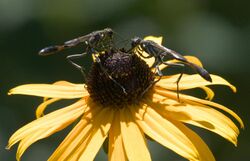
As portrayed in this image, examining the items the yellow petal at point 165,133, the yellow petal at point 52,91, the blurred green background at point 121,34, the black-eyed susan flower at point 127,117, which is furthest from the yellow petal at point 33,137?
the blurred green background at point 121,34

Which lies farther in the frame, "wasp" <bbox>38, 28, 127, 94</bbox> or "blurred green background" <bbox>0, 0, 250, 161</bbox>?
"blurred green background" <bbox>0, 0, 250, 161</bbox>

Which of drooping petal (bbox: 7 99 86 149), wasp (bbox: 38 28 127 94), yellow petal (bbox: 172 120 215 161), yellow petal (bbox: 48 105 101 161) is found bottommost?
yellow petal (bbox: 172 120 215 161)

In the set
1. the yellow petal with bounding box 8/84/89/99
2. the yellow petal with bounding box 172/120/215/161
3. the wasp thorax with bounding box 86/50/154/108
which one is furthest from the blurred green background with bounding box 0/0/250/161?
the yellow petal with bounding box 172/120/215/161

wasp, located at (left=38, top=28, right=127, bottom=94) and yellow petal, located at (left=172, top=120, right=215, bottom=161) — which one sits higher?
wasp, located at (left=38, top=28, right=127, bottom=94)

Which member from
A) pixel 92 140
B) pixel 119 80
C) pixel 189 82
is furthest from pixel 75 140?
pixel 189 82

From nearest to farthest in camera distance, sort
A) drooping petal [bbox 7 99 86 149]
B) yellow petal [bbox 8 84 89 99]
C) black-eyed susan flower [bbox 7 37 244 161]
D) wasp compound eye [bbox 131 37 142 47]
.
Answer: black-eyed susan flower [bbox 7 37 244 161] < drooping petal [bbox 7 99 86 149] < wasp compound eye [bbox 131 37 142 47] < yellow petal [bbox 8 84 89 99]

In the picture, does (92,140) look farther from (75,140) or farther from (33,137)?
(33,137)

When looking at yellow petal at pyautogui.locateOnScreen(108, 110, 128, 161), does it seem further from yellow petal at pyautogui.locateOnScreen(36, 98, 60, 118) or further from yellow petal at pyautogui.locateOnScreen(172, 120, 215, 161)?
yellow petal at pyautogui.locateOnScreen(36, 98, 60, 118)
